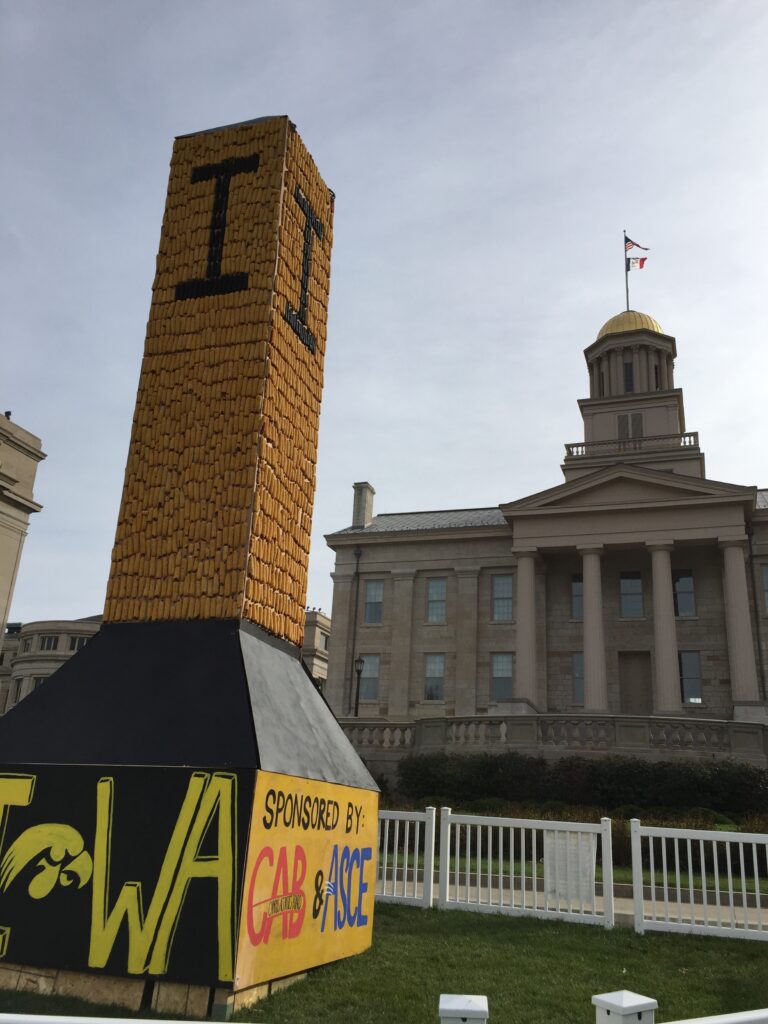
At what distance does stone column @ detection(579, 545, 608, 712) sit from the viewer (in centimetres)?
3481

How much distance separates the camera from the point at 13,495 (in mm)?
42812

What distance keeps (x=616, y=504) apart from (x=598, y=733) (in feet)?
43.4

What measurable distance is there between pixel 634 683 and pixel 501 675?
6.16 m

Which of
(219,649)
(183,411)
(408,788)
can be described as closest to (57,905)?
(219,649)

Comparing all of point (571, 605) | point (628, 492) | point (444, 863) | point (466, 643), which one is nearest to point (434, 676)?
point (466, 643)

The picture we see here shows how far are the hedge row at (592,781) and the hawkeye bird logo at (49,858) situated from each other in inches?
764

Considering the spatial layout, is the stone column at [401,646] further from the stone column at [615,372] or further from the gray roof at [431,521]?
the stone column at [615,372]

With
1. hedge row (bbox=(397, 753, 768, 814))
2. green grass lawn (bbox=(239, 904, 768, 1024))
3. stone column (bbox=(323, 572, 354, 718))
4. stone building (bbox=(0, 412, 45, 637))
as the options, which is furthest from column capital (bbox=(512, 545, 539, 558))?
green grass lawn (bbox=(239, 904, 768, 1024))

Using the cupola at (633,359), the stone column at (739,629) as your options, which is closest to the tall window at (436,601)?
the stone column at (739,629)

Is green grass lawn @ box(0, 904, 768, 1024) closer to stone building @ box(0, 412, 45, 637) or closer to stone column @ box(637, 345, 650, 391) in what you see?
stone building @ box(0, 412, 45, 637)

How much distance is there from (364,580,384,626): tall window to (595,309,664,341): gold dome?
21.6m

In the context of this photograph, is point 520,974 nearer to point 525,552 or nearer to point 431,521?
point 525,552

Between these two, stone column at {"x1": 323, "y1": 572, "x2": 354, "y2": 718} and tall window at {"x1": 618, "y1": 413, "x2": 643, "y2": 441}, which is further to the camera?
tall window at {"x1": 618, "y1": 413, "x2": 643, "y2": 441}

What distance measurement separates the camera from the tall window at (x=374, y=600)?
43.0 metres
